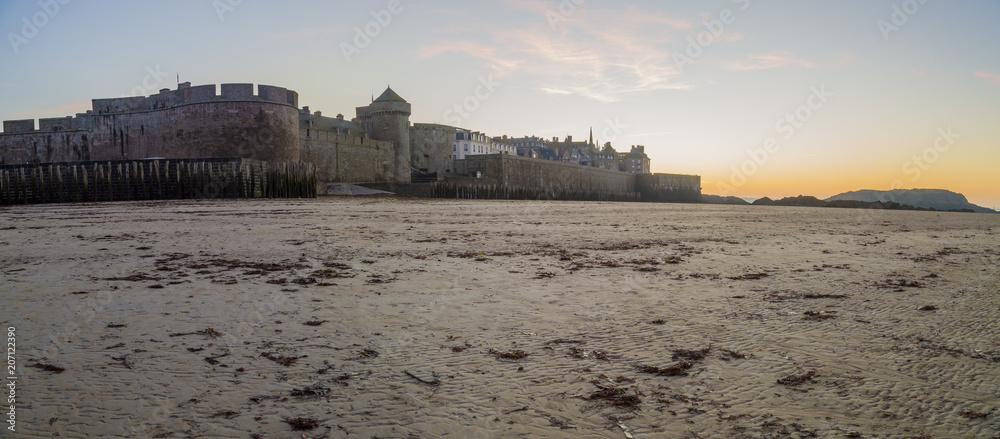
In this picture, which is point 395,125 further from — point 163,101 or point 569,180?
point 163,101

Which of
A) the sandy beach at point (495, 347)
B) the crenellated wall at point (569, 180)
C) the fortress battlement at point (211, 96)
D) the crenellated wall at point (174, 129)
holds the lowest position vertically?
the sandy beach at point (495, 347)

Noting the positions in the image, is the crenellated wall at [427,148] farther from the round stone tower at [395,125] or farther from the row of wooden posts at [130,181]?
the row of wooden posts at [130,181]

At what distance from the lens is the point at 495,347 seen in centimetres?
295

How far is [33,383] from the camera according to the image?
2.36 meters

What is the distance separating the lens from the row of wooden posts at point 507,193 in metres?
32.3

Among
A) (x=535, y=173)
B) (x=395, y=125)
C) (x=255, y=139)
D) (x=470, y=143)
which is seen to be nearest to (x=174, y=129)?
(x=255, y=139)

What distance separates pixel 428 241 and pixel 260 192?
665 inches

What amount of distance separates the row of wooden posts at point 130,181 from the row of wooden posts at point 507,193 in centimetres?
1180

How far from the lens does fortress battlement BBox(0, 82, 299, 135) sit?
29516 mm

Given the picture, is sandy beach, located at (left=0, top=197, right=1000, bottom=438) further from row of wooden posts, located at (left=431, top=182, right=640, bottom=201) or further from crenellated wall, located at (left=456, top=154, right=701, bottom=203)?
crenellated wall, located at (left=456, top=154, right=701, bottom=203)

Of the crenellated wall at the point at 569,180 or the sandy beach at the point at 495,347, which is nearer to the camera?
the sandy beach at the point at 495,347

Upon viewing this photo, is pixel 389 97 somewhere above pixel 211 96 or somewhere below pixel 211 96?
above

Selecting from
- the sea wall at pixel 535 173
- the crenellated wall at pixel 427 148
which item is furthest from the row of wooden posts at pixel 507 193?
the crenellated wall at pixel 427 148

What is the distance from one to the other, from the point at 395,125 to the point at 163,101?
19.6m
